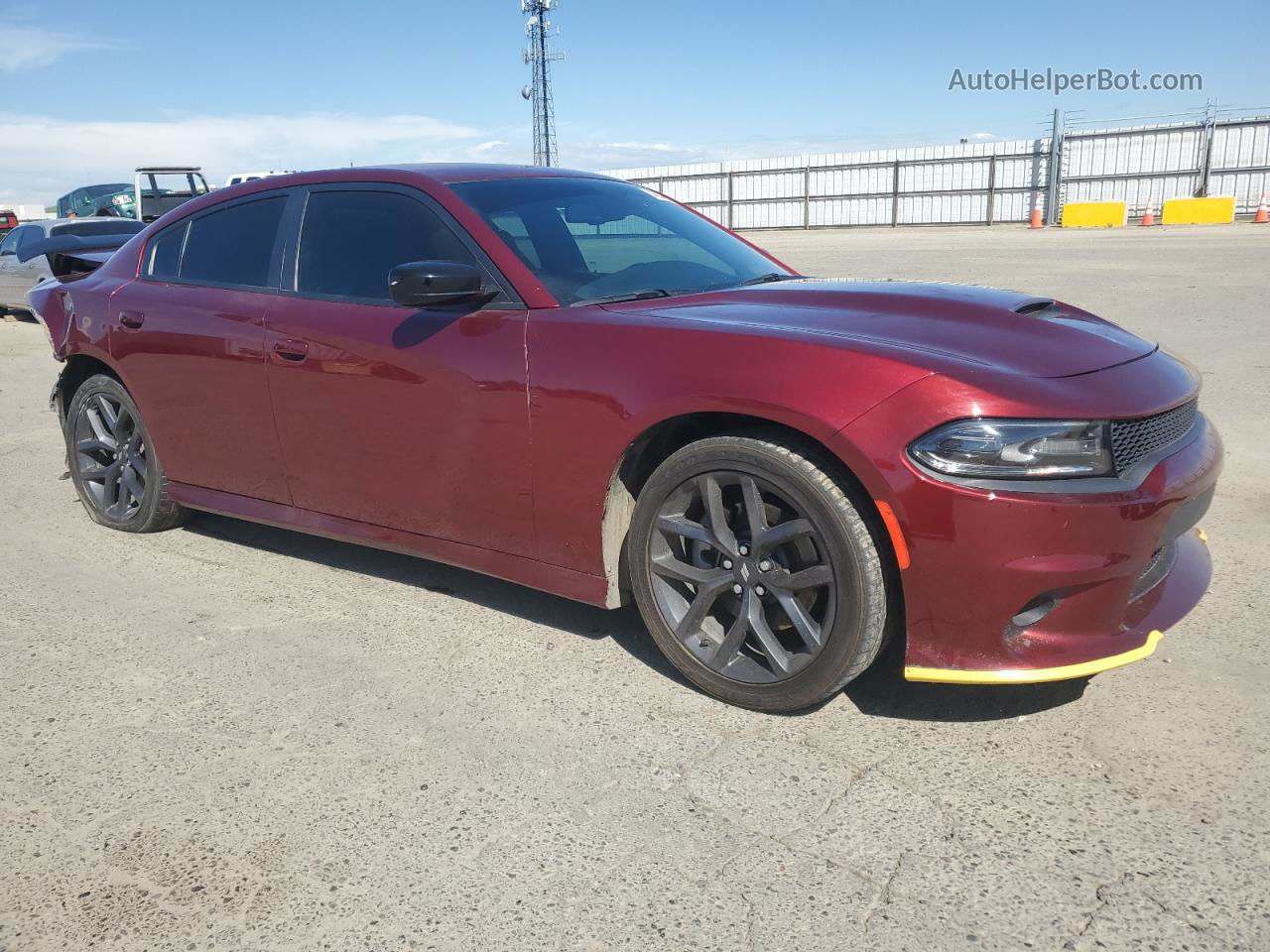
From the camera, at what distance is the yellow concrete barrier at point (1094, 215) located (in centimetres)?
3203

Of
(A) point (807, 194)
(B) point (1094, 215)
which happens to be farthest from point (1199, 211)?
(A) point (807, 194)

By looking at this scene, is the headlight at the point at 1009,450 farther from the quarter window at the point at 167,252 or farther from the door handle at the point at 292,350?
the quarter window at the point at 167,252

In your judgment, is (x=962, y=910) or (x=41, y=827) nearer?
(x=962, y=910)

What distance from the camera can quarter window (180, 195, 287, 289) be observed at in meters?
4.17

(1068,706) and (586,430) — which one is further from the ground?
(586,430)

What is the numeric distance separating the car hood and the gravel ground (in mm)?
1026

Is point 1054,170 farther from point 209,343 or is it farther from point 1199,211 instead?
point 209,343

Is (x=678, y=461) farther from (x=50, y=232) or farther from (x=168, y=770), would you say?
(x=50, y=232)

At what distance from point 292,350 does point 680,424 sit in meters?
1.62

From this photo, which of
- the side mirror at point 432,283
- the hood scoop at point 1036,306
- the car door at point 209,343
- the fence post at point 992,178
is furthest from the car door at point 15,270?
the fence post at point 992,178

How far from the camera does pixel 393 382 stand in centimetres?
359

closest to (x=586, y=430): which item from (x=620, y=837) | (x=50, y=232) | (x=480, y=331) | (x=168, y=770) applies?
(x=480, y=331)

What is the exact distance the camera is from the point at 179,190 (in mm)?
20891

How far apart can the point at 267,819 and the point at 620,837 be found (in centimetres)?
89
